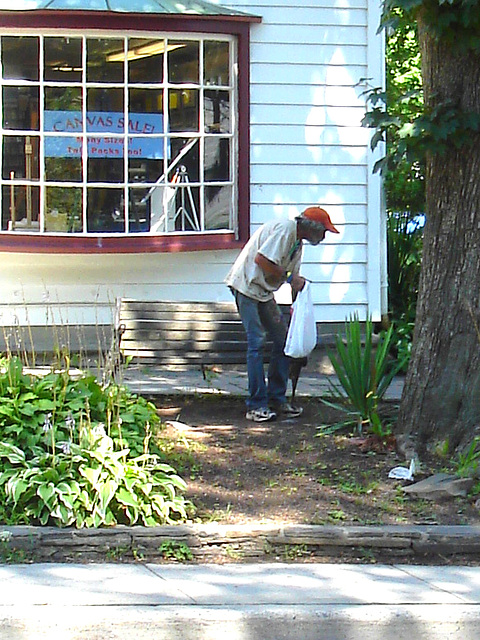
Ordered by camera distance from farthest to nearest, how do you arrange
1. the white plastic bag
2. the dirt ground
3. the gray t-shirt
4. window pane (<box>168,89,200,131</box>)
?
1. window pane (<box>168,89,200,131</box>)
2. the white plastic bag
3. the gray t-shirt
4. the dirt ground

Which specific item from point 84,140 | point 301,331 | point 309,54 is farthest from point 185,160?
point 301,331

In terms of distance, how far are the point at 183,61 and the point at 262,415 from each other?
13.8 feet

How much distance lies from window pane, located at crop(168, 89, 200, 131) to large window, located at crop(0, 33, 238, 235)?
0.01 m

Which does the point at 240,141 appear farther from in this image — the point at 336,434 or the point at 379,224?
the point at 336,434

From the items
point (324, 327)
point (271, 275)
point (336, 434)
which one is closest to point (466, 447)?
point (336, 434)

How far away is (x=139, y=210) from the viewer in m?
11.1

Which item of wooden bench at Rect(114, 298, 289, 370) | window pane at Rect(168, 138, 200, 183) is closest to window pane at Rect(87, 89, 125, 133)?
window pane at Rect(168, 138, 200, 183)

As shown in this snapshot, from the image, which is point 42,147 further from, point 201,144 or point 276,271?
point 276,271

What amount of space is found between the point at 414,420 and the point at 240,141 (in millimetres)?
4527

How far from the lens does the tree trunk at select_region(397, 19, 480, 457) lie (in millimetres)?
7484

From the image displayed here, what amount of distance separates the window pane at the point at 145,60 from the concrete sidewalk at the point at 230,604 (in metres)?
6.48

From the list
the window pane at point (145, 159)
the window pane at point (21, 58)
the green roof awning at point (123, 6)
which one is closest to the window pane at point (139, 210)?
the window pane at point (145, 159)

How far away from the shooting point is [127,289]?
37.0ft

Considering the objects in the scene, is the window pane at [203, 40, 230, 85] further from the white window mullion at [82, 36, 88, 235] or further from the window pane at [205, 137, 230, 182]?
the white window mullion at [82, 36, 88, 235]
